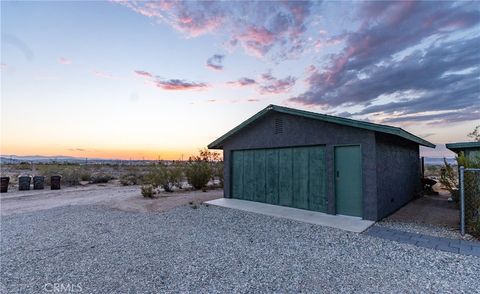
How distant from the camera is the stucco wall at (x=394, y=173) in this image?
6.64 metres

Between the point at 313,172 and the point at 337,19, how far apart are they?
19.2 feet

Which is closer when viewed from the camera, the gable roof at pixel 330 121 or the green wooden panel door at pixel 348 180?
the gable roof at pixel 330 121

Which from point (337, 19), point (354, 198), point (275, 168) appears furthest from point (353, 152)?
point (337, 19)

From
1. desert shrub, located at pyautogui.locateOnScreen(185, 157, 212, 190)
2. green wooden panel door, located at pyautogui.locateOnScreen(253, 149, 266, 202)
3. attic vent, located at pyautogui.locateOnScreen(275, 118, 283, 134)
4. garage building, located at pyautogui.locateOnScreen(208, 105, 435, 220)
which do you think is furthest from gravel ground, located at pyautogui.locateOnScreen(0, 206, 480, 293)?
desert shrub, located at pyautogui.locateOnScreen(185, 157, 212, 190)

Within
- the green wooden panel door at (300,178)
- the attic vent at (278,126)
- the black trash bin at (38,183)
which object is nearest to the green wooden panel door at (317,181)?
the green wooden panel door at (300,178)

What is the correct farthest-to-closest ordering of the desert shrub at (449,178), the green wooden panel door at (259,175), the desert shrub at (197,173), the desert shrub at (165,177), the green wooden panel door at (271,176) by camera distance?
1. the desert shrub at (197,173)
2. the desert shrub at (165,177)
3. the green wooden panel door at (259,175)
4. the green wooden panel door at (271,176)
5. the desert shrub at (449,178)

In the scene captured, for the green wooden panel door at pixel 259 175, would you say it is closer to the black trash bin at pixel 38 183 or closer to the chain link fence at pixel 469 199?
the chain link fence at pixel 469 199

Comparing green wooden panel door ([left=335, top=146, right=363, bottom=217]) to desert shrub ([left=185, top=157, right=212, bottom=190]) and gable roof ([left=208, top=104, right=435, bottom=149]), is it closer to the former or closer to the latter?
gable roof ([left=208, top=104, right=435, bottom=149])

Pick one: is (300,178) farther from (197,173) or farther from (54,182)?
(54,182)

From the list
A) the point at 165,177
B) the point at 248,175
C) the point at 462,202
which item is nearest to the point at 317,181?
the point at 248,175

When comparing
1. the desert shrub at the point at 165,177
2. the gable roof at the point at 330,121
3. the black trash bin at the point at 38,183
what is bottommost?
the black trash bin at the point at 38,183

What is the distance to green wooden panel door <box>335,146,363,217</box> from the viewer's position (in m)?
6.69

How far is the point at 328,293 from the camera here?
9.86 feet

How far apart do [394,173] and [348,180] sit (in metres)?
2.12
